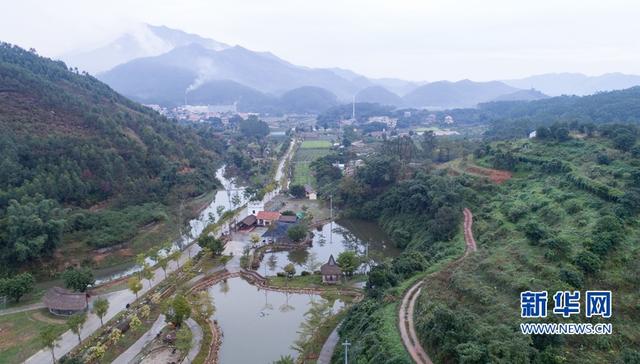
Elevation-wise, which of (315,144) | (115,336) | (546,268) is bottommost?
(115,336)

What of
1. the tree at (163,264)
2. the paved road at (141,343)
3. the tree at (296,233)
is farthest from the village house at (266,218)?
the paved road at (141,343)

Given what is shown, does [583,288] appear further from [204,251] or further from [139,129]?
[139,129]

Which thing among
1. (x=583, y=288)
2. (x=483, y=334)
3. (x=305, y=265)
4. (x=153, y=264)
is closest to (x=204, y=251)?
(x=153, y=264)

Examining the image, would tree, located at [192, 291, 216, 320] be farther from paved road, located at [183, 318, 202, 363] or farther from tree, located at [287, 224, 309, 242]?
tree, located at [287, 224, 309, 242]

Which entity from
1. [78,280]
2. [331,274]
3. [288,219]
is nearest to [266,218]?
[288,219]

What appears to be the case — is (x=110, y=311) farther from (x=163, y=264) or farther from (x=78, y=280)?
(x=163, y=264)

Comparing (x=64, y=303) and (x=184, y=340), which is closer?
(x=184, y=340)

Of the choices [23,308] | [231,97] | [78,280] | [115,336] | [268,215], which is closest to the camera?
[115,336]

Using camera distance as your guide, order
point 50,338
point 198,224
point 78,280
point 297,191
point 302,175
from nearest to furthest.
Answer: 1. point 50,338
2. point 78,280
3. point 198,224
4. point 297,191
5. point 302,175
